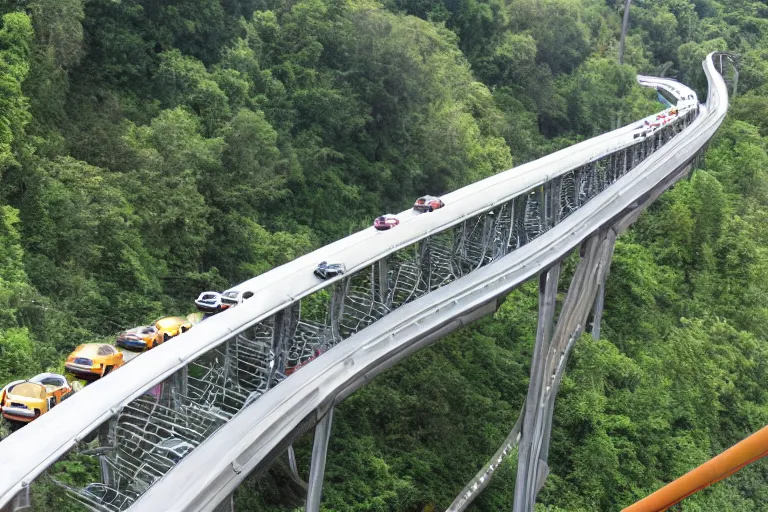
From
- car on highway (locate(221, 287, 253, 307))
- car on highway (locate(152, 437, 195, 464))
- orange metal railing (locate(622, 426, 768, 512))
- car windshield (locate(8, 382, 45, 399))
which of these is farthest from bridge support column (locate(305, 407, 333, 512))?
orange metal railing (locate(622, 426, 768, 512))

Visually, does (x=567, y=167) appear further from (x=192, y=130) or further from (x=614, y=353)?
(x=192, y=130)

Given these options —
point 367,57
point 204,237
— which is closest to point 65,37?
point 204,237

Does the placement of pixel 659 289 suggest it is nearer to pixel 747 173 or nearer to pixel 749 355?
pixel 749 355

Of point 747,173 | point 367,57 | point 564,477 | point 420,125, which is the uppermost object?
point 367,57

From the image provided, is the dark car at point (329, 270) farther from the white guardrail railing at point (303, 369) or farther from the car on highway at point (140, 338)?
the car on highway at point (140, 338)

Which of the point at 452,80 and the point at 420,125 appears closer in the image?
the point at 420,125

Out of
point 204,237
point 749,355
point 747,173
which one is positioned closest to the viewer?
point 204,237

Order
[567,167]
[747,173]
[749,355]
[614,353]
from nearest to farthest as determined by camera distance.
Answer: [567,167] → [614,353] → [749,355] → [747,173]

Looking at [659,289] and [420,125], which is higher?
[420,125]
